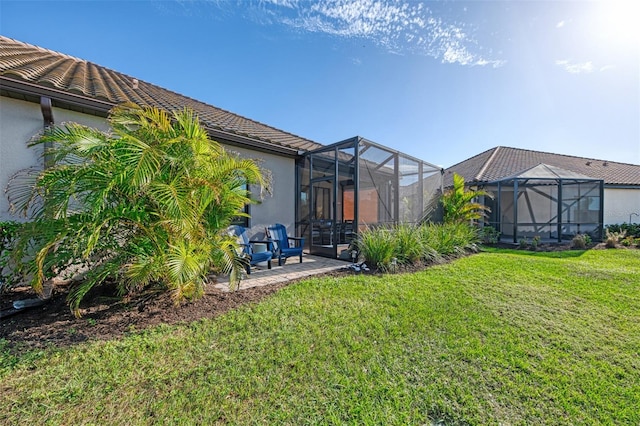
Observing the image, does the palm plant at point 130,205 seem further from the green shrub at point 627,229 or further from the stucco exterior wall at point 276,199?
the green shrub at point 627,229

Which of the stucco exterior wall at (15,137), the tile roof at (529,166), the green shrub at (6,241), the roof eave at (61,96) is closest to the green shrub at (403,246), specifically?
the roof eave at (61,96)

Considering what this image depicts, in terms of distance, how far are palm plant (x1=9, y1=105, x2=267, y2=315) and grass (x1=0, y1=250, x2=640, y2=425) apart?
2.89 feet

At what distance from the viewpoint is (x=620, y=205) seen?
600 inches

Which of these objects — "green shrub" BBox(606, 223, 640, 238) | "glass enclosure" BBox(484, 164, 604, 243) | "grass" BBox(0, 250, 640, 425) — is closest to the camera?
"grass" BBox(0, 250, 640, 425)

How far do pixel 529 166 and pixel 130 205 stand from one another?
20040mm

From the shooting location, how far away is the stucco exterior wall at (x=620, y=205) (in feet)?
48.9

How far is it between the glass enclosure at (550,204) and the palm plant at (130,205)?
12.9 meters

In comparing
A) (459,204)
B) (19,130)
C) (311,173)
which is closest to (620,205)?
(459,204)

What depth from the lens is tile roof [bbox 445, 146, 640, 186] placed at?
15008mm

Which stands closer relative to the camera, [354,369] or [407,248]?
[354,369]

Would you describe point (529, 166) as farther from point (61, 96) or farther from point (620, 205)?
point (61, 96)

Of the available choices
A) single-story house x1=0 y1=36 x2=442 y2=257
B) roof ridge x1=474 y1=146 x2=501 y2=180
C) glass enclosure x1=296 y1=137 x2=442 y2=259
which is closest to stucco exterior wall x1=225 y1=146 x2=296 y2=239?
single-story house x1=0 y1=36 x2=442 y2=257

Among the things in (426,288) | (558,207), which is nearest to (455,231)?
(426,288)

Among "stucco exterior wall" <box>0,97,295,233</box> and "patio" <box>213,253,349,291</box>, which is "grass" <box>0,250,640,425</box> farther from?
"stucco exterior wall" <box>0,97,295,233</box>
